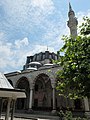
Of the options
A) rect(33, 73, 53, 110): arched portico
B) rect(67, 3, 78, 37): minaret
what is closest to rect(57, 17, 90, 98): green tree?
rect(33, 73, 53, 110): arched portico

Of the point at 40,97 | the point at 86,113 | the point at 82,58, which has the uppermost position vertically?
the point at 82,58

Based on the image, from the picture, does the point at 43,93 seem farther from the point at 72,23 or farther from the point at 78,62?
the point at 78,62

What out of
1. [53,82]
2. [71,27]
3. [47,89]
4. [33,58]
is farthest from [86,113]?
[33,58]

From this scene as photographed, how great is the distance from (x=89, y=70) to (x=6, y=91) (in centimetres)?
352

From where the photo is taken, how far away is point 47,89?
81.3 ft

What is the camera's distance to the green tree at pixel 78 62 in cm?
643

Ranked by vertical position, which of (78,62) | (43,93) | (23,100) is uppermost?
(78,62)

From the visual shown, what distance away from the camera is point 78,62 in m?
6.75

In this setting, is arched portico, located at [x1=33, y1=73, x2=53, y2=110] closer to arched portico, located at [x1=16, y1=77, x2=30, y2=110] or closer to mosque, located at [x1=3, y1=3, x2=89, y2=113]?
mosque, located at [x1=3, y1=3, x2=89, y2=113]

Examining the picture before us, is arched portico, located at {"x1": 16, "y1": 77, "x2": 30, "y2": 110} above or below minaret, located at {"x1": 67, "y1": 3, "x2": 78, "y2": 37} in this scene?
below

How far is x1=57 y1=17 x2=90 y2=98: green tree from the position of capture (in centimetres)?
643

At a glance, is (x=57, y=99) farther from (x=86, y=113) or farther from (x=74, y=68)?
(x=74, y=68)

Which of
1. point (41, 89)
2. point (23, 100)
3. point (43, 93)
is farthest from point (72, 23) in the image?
point (23, 100)

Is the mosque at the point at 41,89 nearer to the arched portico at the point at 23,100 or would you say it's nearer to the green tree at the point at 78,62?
the arched portico at the point at 23,100
